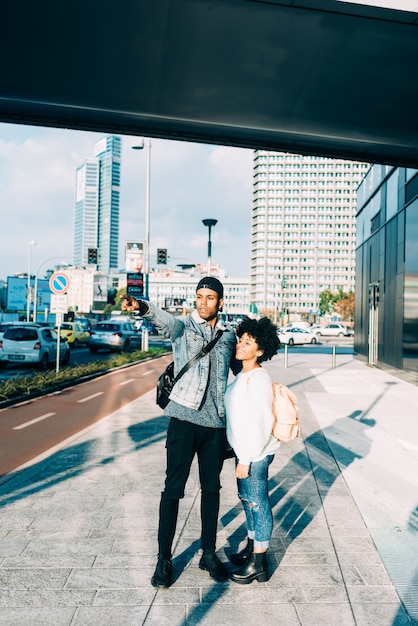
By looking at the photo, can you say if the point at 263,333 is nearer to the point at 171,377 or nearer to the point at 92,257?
the point at 171,377

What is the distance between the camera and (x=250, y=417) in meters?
3.29

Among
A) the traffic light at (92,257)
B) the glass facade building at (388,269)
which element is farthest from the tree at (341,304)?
the traffic light at (92,257)

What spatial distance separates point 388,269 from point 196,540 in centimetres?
1750

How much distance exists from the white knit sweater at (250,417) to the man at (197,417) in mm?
148

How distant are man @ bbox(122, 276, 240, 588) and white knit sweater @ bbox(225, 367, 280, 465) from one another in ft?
0.49

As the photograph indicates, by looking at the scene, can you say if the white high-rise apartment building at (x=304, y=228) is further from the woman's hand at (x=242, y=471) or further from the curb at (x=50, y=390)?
the woman's hand at (x=242, y=471)

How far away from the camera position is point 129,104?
27.3 ft

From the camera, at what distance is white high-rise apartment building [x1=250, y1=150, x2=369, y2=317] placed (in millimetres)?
151375

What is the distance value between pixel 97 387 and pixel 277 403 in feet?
38.0

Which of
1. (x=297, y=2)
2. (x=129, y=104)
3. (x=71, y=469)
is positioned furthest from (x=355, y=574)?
(x=129, y=104)

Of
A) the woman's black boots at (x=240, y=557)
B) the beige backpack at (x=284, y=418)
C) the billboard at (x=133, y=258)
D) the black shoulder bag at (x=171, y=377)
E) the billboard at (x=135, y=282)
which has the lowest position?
the woman's black boots at (x=240, y=557)

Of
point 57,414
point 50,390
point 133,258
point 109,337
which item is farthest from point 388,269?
point 109,337

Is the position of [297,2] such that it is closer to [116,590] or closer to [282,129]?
[282,129]

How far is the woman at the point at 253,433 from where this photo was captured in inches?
131
